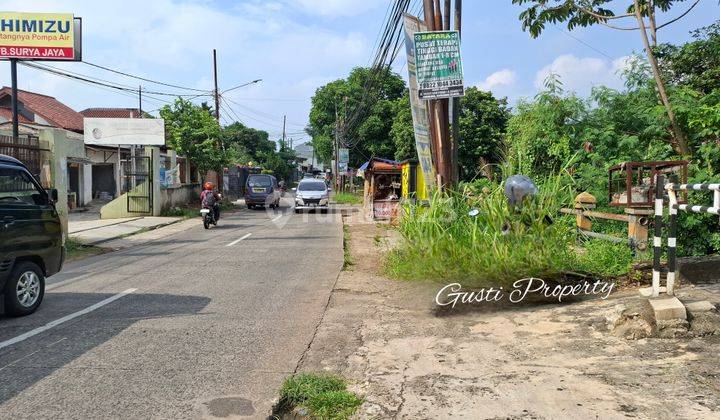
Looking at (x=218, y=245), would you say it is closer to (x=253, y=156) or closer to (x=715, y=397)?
(x=715, y=397)

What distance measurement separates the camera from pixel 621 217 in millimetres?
7883

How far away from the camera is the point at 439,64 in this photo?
8.94 metres

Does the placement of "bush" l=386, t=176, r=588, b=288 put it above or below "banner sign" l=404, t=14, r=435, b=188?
below

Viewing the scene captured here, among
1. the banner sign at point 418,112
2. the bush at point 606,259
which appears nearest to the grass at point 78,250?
the banner sign at point 418,112

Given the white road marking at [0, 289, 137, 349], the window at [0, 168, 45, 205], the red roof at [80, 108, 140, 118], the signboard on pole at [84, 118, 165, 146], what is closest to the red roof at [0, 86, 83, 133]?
the signboard on pole at [84, 118, 165, 146]

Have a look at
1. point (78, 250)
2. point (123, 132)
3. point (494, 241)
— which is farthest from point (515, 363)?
point (123, 132)

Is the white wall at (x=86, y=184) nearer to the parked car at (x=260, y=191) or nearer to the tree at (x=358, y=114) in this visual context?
the parked car at (x=260, y=191)

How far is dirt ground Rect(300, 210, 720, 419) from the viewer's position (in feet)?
12.0

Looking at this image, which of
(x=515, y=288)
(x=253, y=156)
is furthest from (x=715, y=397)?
(x=253, y=156)

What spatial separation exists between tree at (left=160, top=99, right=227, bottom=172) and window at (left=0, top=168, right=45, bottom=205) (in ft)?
71.2

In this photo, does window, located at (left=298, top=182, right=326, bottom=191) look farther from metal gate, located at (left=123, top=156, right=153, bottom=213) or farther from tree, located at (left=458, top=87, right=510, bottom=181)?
tree, located at (left=458, top=87, right=510, bottom=181)

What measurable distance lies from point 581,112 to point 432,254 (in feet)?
23.9

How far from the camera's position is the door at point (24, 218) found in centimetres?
627

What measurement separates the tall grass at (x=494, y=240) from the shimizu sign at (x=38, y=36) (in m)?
15.1
